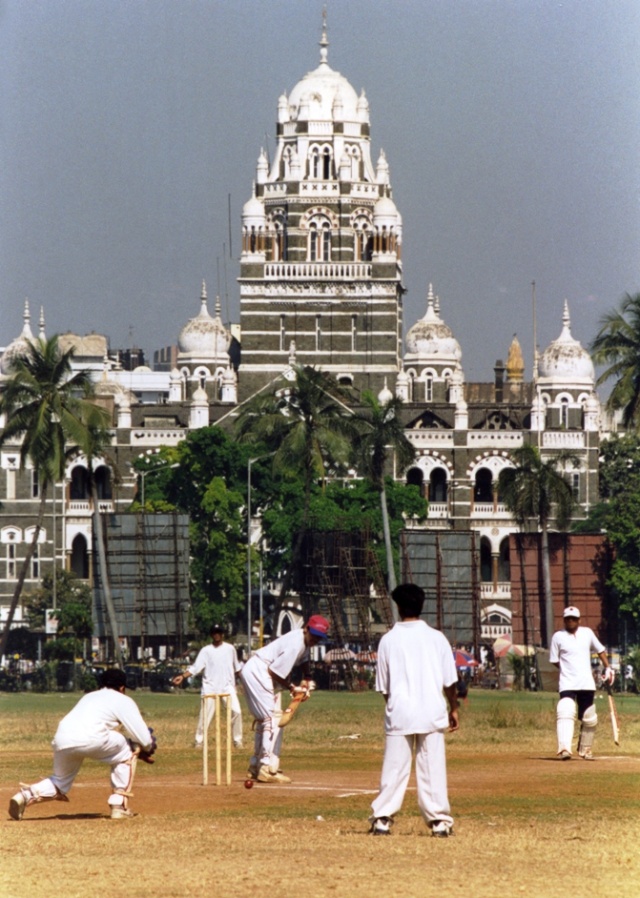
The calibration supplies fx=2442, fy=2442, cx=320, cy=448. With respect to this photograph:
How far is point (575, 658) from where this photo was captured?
23.4 meters

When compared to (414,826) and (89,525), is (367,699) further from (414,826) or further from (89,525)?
(89,525)

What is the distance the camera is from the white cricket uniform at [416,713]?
1547 cm

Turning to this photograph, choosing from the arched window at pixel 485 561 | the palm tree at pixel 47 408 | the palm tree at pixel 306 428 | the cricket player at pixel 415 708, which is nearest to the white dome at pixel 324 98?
the arched window at pixel 485 561

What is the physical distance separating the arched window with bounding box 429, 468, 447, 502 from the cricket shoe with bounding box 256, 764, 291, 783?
281 feet

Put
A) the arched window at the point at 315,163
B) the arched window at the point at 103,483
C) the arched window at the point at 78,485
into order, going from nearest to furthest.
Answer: the arched window at the point at 103,483 → the arched window at the point at 78,485 → the arched window at the point at 315,163

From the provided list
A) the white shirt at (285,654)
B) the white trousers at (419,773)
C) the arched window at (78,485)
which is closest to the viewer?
the white trousers at (419,773)

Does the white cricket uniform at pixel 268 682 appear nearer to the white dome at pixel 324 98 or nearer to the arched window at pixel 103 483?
the arched window at pixel 103 483

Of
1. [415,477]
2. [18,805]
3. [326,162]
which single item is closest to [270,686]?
[18,805]

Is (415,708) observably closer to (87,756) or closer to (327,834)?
(327,834)

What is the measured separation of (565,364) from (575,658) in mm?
87717

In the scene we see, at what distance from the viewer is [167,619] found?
63969mm

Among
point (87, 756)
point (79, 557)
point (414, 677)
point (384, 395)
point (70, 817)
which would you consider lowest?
point (70, 817)

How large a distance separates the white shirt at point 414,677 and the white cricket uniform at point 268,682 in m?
4.72

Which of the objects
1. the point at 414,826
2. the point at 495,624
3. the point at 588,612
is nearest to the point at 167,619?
the point at 588,612
